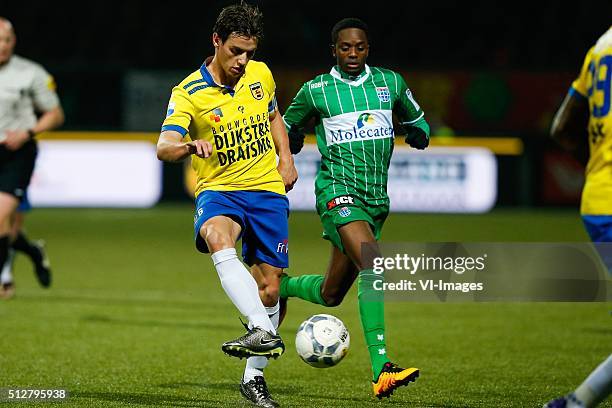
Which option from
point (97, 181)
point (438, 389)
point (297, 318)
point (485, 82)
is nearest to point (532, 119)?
point (485, 82)

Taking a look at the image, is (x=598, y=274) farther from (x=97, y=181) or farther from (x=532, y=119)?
(x=532, y=119)

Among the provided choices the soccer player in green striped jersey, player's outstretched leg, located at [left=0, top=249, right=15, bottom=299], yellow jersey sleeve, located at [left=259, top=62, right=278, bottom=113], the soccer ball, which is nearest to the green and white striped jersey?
the soccer player in green striped jersey

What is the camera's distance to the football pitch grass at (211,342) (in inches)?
245

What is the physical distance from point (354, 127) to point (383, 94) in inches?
10.3

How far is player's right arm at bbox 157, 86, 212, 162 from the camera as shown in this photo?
5.25m

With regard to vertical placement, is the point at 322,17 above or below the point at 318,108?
below

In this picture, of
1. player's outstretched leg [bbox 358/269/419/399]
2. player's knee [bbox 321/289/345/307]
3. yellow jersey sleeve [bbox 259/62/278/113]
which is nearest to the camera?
player's outstretched leg [bbox 358/269/419/399]

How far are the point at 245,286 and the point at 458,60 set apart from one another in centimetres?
1889

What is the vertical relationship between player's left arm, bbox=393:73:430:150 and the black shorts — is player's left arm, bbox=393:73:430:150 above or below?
above

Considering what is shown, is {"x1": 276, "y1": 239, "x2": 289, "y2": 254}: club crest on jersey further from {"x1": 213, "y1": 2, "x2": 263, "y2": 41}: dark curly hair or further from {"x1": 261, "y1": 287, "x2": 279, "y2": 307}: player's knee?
{"x1": 213, "y1": 2, "x2": 263, "y2": 41}: dark curly hair

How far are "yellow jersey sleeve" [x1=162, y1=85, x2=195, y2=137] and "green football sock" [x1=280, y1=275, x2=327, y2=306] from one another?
1511 millimetres

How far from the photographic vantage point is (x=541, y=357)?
7.62 m

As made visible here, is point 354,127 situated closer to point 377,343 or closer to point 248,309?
point 377,343

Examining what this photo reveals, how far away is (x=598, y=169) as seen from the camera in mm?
4500
